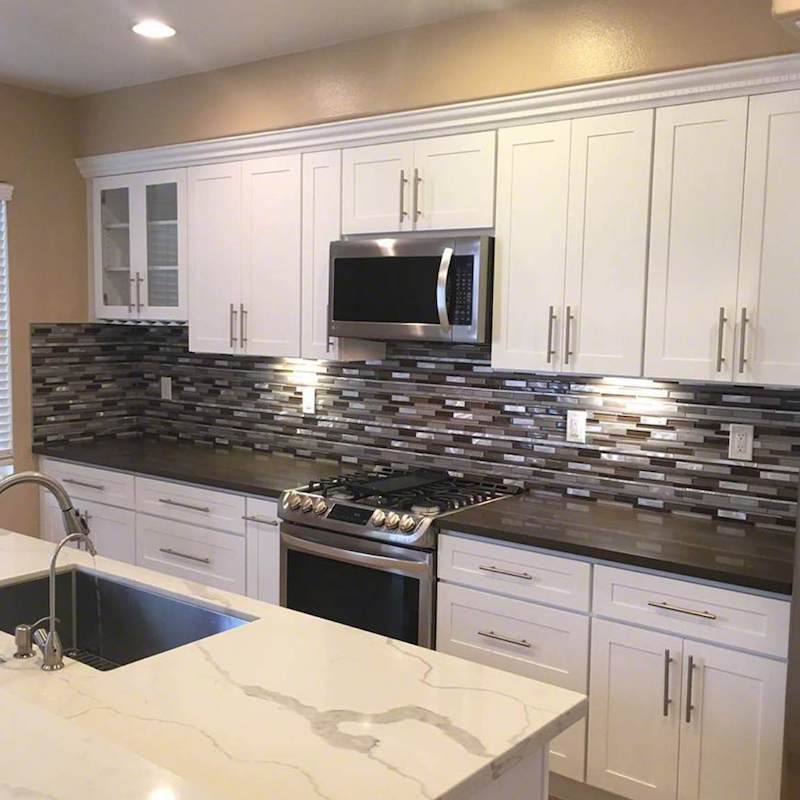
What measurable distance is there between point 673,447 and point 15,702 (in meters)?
2.34

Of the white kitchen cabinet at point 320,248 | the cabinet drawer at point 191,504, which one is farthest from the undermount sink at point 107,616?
the white kitchen cabinet at point 320,248

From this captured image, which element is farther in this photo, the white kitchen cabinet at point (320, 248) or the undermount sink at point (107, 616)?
the white kitchen cabinet at point (320, 248)

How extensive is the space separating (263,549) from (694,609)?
1.70m

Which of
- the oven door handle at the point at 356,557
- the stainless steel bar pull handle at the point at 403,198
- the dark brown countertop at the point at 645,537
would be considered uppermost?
the stainless steel bar pull handle at the point at 403,198

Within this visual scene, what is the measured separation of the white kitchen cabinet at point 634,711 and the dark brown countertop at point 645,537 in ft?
0.73

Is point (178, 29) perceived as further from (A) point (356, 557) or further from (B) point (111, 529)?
(B) point (111, 529)

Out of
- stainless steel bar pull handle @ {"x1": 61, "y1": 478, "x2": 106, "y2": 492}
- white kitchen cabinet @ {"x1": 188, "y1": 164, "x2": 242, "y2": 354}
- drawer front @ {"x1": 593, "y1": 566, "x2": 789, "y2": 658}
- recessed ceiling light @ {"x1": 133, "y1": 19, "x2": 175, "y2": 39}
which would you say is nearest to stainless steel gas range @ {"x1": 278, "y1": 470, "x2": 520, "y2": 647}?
drawer front @ {"x1": 593, "y1": 566, "x2": 789, "y2": 658}

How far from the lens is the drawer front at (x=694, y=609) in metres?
2.35

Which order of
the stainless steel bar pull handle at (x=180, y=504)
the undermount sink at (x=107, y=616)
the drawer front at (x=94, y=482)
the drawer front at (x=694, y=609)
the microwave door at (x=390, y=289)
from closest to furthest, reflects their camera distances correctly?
1. the undermount sink at (x=107, y=616)
2. the drawer front at (x=694, y=609)
3. the microwave door at (x=390, y=289)
4. the stainless steel bar pull handle at (x=180, y=504)
5. the drawer front at (x=94, y=482)

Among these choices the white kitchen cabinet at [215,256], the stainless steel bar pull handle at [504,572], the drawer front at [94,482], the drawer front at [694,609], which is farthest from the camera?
the drawer front at [94,482]

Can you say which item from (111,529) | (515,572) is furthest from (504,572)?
(111,529)

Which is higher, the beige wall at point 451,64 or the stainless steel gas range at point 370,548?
the beige wall at point 451,64

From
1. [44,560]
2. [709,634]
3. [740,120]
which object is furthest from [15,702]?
[740,120]

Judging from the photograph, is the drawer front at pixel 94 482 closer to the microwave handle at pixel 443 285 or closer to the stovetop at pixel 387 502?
the stovetop at pixel 387 502
